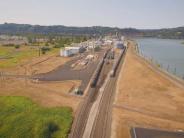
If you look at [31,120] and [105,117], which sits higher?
[105,117]

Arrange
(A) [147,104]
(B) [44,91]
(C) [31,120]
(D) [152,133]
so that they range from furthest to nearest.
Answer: (B) [44,91]
(A) [147,104]
(C) [31,120]
(D) [152,133]

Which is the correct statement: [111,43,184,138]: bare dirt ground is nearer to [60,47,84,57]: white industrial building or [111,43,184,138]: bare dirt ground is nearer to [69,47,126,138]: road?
[69,47,126,138]: road

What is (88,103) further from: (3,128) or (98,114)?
(3,128)

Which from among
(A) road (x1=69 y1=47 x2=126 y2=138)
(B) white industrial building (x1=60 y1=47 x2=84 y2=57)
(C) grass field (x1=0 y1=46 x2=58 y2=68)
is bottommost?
(A) road (x1=69 y1=47 x2=126 y2=138)

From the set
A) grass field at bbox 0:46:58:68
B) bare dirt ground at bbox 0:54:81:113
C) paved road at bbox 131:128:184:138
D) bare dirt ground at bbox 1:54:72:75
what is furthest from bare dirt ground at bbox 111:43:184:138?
grass field at bbox 0:46:58:68

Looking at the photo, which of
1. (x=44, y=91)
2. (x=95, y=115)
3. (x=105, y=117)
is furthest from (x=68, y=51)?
(x=105, y=117)

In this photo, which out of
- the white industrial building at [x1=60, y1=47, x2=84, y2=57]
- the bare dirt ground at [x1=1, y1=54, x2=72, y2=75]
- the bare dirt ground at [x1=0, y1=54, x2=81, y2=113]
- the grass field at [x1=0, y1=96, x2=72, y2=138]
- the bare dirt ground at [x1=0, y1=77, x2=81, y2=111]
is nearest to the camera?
the grass field at [x1=0, y1=96, x2=72, y2=138]

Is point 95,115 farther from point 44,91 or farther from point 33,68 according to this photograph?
point 33,68
